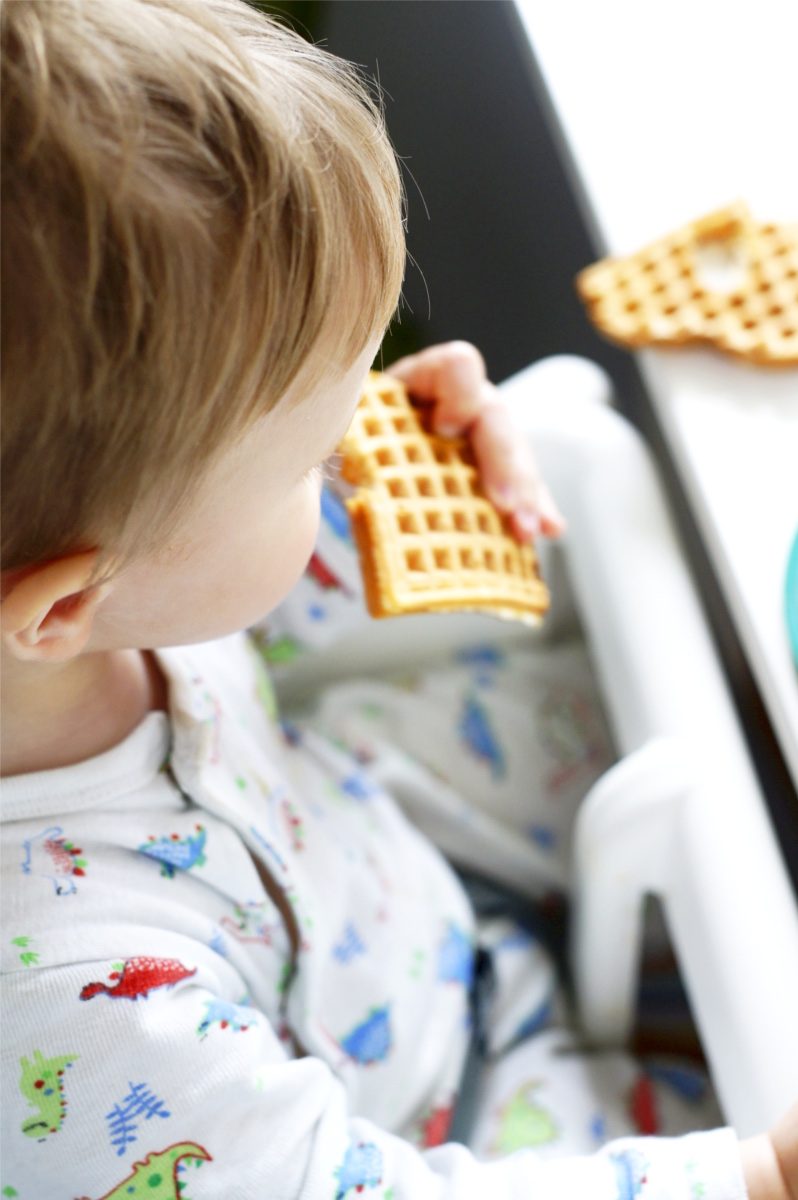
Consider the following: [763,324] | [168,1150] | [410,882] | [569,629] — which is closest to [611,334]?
[763,324]

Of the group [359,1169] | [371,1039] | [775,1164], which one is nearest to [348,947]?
[371,1039]

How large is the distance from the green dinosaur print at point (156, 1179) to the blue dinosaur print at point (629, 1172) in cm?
20

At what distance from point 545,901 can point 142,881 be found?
14.9 inches

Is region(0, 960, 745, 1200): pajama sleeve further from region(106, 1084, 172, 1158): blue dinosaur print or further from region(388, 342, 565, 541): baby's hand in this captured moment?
region(388, 342, 565, 541): baby's hand

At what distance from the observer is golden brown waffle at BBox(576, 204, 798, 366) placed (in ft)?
1.90

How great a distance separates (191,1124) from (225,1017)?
1.8 inches

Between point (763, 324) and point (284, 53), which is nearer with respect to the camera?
point (284, 53)

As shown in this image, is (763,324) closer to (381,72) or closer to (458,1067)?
(381,72)

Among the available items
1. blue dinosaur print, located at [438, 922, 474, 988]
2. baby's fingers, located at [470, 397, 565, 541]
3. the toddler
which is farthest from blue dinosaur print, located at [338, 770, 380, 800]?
baby's fingers, located at [470, 397, 565, 541]

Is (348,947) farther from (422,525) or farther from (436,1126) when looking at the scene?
(422,525)

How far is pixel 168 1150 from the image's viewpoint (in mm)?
426

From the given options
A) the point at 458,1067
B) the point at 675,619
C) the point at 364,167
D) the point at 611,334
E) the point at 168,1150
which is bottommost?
Result: the point at 458,1067

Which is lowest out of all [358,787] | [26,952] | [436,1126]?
[436,1126]

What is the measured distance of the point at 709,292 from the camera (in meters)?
0.60
